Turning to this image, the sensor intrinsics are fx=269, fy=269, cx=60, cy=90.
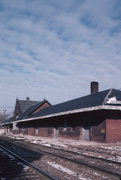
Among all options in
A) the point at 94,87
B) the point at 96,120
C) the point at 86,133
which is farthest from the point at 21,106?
the point at 96,120

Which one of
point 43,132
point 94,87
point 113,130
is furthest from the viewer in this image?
point 43,132

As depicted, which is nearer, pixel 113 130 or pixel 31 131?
pixel 113 130

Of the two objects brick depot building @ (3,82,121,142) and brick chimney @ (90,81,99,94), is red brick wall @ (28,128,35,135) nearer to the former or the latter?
brick depot building @ (3,82,121,142)

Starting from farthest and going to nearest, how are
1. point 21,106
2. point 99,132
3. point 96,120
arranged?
point 21,106, point 96,120, point 99,132

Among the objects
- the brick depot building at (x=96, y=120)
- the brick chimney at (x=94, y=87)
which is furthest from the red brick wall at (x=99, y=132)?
the brick chimney at (x=94, y=87)

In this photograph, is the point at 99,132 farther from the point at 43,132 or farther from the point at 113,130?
the point at 43,132

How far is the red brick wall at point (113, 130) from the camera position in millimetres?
21719

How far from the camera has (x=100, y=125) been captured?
2250 cm

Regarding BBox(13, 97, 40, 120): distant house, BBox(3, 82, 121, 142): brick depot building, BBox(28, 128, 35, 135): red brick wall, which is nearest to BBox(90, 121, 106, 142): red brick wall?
BBox(3, 82, 121, 142): brick depot building

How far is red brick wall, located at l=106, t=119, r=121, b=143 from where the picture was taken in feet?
71.3

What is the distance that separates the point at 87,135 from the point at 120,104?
4.71 meters

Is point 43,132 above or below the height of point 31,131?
above

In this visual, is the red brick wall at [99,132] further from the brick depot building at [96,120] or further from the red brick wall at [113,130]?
the red brick wall at [113,130]

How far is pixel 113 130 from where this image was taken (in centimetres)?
2197
